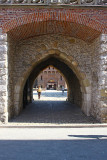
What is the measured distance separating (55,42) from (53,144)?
16.5 ft

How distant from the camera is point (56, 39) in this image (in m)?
8.94

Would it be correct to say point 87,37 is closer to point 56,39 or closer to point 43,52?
point 56,39

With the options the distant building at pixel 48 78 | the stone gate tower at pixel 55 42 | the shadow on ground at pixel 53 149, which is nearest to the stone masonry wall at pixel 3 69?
the stone gate tower at pixel 55 42

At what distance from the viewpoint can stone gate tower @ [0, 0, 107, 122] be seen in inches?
283

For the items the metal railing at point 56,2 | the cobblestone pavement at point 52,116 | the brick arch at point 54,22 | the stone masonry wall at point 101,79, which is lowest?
the cobblestone pavement at point 52,116

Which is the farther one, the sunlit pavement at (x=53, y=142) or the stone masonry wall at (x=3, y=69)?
the stone masonry wall at (x=3, y=69)

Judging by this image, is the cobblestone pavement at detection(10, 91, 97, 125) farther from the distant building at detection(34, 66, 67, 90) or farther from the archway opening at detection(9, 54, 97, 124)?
the distant building at detection(34, 66, 67, 90)

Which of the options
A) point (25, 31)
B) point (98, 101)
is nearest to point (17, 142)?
point (98, 101)

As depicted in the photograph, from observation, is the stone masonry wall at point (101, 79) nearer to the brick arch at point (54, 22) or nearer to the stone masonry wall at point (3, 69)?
the brick arch at point (54, 22)

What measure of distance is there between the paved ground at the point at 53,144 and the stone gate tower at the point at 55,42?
1417 mm

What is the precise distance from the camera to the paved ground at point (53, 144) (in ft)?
13.8

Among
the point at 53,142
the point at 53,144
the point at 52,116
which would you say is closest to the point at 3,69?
the point at 52,116

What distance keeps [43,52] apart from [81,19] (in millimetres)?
2396

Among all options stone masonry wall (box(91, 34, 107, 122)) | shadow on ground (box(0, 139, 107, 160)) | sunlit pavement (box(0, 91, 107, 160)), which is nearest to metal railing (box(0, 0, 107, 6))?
stone masonry wall (box(91, 34, 107, 122))
